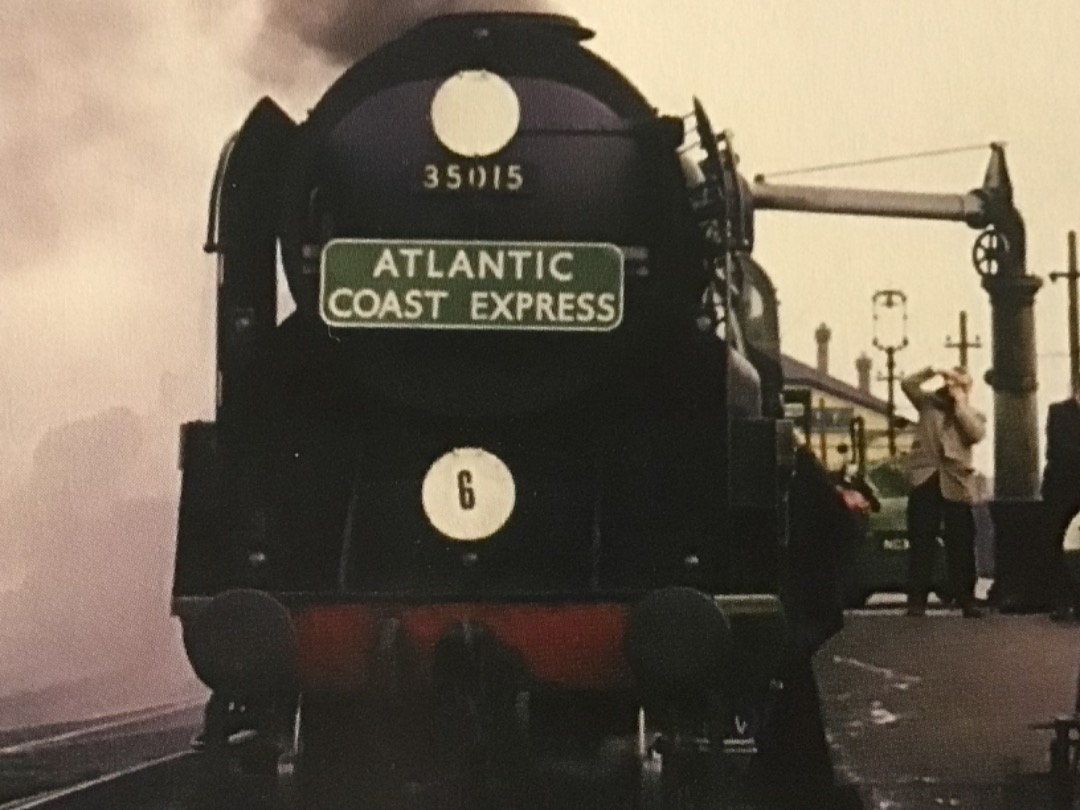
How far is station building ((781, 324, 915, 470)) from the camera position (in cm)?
412

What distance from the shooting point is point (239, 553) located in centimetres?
255

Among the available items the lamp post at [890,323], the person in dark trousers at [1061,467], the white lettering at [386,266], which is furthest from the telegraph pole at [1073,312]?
the white lettering at [386,266]

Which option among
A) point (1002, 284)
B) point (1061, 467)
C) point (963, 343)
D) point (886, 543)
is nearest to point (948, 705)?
point (1061, 467)

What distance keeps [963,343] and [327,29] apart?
1920 mm

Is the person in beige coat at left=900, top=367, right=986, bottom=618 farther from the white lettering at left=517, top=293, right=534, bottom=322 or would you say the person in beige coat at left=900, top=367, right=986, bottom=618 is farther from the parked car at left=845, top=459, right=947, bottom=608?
the white lettering at left=517, top=293, right=534, bottom=322

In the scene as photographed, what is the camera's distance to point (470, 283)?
8.31ft

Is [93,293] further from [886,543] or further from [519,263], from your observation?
[886,543]

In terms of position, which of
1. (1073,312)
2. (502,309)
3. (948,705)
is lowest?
(948,705)

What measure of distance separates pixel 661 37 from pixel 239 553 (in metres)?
1.68

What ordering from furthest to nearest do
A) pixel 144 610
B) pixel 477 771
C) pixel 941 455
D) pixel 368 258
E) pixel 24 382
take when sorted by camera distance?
1. pixel 144 610
2. pixel 941 455
3. pixel 24 382
4. pixel 477 771
5. pixel 368 258

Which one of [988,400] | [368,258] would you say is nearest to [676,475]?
[368,258]

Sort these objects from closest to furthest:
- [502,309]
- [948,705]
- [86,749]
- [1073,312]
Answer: [502,309]
[948,705]
[86,749]
[1073,312]

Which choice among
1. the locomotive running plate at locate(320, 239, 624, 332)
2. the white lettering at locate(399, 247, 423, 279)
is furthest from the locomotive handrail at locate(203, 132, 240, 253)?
the white lettering at locate(399, 247, 423, 279)

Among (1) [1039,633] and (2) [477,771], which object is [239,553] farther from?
(1) [1039,633]
